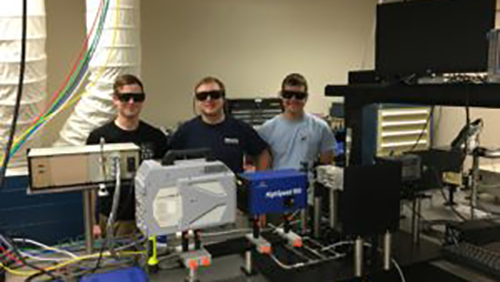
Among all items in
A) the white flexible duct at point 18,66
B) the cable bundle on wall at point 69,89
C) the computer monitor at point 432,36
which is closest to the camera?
the computer monitor at point 432,36

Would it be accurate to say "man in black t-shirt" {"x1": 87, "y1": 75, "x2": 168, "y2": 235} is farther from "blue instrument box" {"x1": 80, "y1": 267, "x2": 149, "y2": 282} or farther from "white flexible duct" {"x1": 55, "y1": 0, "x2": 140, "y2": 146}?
"blue instrument box" {"x1": 80, "y1": 267, "x2": 149, "y2": 282}

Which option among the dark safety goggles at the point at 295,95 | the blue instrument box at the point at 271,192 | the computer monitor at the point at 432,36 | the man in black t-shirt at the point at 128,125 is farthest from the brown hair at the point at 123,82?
the computer monitor at the point at 432,36

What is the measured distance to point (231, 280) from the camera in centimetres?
127

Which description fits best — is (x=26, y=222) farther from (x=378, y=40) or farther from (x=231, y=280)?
(x=378, y=40)

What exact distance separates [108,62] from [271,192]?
1.37 meters

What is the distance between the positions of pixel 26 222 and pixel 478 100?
1.90m

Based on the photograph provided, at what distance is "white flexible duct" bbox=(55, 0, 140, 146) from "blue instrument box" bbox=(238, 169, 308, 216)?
125cm

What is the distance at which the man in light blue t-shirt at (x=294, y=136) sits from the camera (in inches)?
101

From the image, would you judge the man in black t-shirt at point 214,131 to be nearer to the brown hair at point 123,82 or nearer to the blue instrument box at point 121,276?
the brown hair at point 123,82

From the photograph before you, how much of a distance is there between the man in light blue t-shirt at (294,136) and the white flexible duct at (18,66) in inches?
49.3

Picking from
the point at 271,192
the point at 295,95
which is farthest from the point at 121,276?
the point at 295,95

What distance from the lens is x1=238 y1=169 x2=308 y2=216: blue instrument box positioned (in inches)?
50.9

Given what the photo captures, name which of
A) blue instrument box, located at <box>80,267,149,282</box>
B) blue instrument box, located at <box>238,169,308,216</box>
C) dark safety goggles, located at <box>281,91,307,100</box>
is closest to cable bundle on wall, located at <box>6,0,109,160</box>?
blue instrument box, located at <box>80,267,149,282</box>

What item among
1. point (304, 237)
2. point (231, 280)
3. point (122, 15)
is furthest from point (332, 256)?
point (122, 15)
